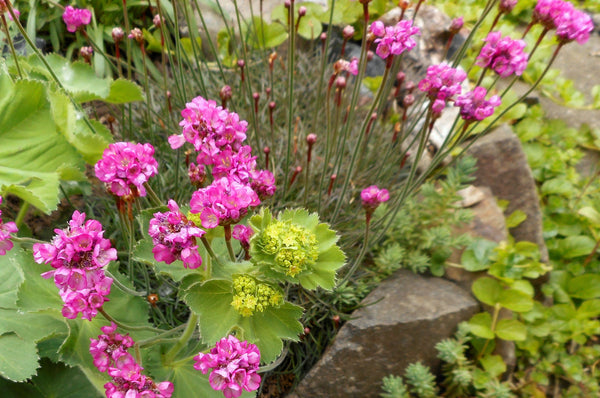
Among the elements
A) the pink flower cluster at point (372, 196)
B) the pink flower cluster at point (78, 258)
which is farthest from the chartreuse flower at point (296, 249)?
the pink flower cluster at point (78, 258)

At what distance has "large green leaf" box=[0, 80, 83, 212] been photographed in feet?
5.32

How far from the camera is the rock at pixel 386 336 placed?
188 cm

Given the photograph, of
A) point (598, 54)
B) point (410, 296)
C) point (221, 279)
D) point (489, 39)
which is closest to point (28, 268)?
point (221, 279)

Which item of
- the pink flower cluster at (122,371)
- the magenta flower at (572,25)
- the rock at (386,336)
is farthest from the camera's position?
the rock at (386,336)

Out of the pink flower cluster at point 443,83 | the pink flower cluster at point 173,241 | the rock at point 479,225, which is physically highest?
the pink flower cluster at point 443,83

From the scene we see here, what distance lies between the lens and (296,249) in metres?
1.09

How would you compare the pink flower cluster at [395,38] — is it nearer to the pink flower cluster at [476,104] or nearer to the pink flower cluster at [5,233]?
the pink flower cluster at [476,104]

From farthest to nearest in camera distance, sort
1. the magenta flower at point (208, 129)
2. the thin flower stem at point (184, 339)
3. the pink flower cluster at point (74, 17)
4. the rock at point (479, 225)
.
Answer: the rock at point (479, 225) → the pink flower cluster at point (74, 17) → the thin flower stem at point (184, 339) → the magenta flower at point (208, 129)

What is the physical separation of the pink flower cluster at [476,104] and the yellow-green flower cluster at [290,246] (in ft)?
2.28

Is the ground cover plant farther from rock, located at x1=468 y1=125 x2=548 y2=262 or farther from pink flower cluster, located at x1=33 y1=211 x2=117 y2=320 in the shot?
rock, located at x1=468 y1=125 x2=548 y2=262

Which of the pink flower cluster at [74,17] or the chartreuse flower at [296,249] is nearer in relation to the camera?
the chartreuse flower at [296,249]

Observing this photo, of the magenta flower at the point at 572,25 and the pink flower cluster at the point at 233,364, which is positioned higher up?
the magenta flower at the point at 572,25

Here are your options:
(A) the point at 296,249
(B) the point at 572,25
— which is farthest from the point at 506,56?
(A) the point at 296,249

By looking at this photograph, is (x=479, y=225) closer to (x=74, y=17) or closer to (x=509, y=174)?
(x=509, y=174)
